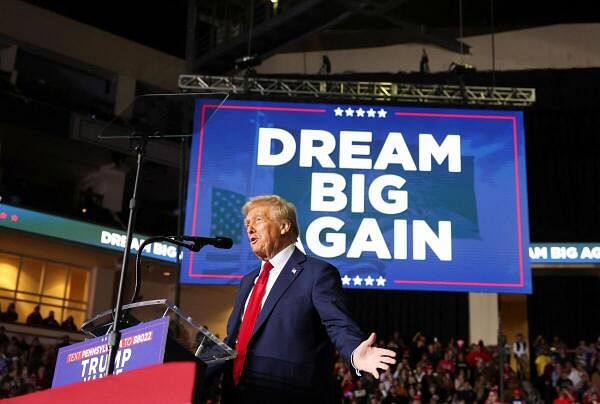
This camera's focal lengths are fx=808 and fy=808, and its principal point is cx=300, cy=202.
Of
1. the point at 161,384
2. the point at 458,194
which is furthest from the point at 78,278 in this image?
the point at 161,384

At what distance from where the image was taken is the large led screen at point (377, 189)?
10117 mm

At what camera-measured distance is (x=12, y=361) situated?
46.3 feet

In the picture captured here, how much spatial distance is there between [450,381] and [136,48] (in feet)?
44.4

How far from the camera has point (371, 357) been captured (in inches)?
110

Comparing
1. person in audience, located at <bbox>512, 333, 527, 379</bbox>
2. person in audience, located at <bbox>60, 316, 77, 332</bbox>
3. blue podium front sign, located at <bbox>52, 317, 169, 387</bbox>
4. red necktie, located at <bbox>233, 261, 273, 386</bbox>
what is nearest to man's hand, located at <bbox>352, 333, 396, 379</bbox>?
red necktie, located at <bbox>233, 261, 273, 386</bbox>

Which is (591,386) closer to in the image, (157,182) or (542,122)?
(542,122)

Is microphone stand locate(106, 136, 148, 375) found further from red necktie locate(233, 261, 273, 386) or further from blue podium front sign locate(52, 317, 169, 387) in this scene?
red necktie locate(233, 261, 273, 386)

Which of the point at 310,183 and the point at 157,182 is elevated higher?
the point at 157,182

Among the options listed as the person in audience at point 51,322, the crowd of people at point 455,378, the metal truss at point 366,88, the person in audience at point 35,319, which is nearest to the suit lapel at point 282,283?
the metal truss at point 366,88

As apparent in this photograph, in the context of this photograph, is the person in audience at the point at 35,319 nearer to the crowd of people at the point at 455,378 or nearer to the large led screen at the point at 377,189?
the crowd of people at the point at 455,378

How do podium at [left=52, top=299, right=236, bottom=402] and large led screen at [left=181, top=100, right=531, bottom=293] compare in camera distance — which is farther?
large led screen at [left=181, top=100, right=531, bottom=293]

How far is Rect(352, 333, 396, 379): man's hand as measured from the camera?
8.96 ft

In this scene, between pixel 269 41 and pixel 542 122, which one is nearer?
pixel 269 41

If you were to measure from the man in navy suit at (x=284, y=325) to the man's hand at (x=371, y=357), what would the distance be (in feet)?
0.16
